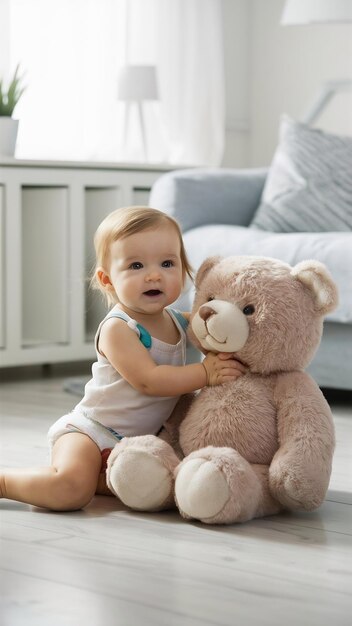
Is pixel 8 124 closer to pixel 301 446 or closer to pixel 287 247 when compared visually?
pixel 287 247

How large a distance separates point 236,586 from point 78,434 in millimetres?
508

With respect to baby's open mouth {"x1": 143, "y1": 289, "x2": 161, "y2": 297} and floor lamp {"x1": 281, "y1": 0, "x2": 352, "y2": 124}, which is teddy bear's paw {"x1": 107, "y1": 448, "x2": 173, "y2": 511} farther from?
floor lamp {"x1": 281, "y1": 0, "x2": 352, "y2": 124}

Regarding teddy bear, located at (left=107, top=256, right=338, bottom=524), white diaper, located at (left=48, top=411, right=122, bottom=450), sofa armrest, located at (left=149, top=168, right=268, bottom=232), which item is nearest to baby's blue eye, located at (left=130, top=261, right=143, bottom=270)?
teddy bear, located at (left=107, top=256, right=338, bottom=524)

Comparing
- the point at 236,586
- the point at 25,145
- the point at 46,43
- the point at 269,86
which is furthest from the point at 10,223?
the point at 236,586

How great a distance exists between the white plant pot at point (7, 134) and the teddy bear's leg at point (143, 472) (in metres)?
1.92

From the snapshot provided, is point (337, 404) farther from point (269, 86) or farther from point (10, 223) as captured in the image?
point (269, 86)

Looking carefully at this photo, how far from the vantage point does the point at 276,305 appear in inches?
62.8

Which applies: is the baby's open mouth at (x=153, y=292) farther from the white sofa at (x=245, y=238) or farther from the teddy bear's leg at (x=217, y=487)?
the white sofa at (x=245, y=238)

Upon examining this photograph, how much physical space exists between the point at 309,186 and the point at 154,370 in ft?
5.10

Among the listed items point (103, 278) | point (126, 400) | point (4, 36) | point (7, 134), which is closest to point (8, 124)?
point (7, 134)

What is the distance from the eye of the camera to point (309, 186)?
10.0 feet

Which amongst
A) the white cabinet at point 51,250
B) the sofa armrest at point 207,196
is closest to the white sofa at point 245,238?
the sofa armrest at point 207,196

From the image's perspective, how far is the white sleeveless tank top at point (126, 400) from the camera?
65.6 inches

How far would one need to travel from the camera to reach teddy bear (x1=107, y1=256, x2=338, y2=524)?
1492mm
